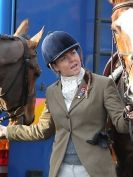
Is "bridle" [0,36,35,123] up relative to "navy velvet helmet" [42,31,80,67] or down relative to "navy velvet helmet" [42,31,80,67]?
down

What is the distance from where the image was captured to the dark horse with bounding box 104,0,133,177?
285 cm

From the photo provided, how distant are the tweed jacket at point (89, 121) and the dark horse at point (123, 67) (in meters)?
0.11

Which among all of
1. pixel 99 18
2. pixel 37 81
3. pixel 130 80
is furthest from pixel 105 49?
pixel 130 80

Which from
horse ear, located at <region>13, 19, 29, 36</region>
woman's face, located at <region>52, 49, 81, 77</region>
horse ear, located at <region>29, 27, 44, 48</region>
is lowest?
woman's face, located at <region>52, 49, 81, 77</region>

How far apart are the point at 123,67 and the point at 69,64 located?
343 mm

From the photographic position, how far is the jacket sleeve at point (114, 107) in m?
2.83

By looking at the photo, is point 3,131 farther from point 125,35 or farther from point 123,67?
point 125,35

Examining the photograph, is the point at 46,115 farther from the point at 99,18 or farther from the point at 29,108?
the point at 99,18

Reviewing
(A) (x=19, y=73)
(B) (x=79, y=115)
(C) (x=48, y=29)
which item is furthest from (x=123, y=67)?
(C) (x=48, y=29)

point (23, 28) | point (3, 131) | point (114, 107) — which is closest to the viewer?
point (114, 107)

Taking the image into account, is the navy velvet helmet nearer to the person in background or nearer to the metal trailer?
the person in background

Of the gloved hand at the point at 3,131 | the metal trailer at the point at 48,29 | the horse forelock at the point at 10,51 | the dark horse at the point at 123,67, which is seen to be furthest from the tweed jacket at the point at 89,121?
the metal trailer at the point at 48,29

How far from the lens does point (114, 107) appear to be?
113 inches

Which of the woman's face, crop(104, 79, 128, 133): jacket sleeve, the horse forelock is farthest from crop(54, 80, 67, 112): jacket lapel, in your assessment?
the horse forelock
